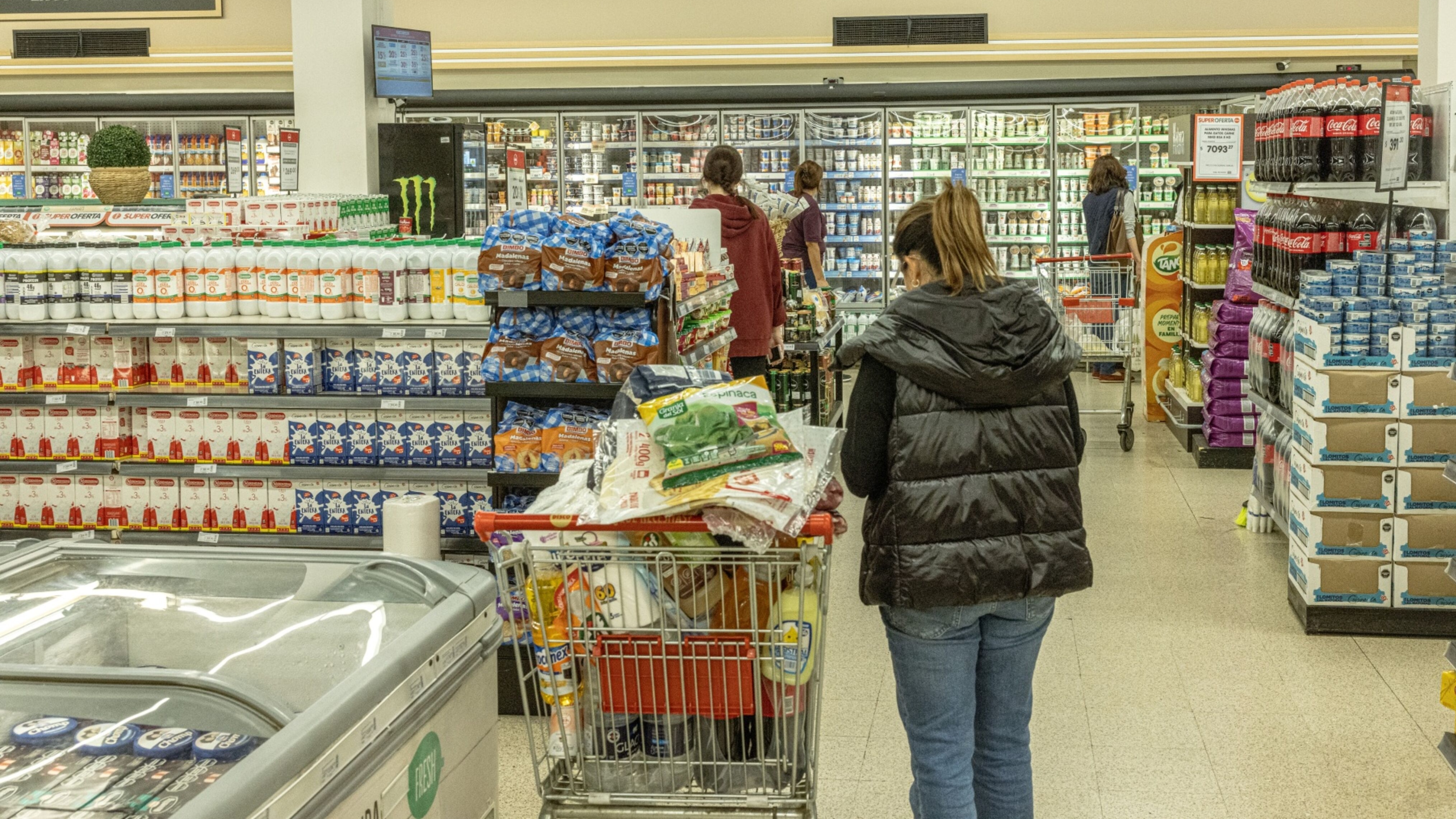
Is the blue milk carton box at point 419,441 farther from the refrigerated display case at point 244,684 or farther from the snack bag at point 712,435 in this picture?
the snack bag at point 712,435

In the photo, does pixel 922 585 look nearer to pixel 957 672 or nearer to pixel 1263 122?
pixel 957 672

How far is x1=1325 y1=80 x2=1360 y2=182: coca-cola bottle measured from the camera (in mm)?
5328

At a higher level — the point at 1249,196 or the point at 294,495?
the point at 1249,196

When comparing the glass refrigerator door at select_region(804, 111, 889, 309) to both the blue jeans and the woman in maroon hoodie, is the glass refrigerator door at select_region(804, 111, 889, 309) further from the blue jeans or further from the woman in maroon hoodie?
the blue jeans

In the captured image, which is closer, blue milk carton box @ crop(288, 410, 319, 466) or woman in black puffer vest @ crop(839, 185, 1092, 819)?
woman in black puffer vest @ crop(839, 185, 1092, 819)

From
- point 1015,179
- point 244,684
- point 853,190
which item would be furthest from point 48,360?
point 1015,179

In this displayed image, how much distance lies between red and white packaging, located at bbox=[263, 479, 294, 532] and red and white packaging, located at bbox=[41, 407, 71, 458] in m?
0.75

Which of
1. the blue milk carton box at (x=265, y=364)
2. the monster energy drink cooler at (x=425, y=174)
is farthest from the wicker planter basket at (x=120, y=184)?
the blue milk carton box at (x=265, y=364)

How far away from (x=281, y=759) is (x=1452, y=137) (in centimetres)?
497

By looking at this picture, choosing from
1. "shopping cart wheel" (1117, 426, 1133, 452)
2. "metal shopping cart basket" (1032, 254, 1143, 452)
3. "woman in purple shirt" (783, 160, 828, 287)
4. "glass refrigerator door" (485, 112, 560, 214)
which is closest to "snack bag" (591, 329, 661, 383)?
"metal shopping cart basket" (1032, 254, 1143, 452)

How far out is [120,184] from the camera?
7.08 metres

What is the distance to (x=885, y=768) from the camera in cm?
380

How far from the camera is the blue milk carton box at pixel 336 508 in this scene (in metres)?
4.52

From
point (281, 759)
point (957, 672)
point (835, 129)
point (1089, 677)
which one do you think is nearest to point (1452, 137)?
point (1089, 677)
